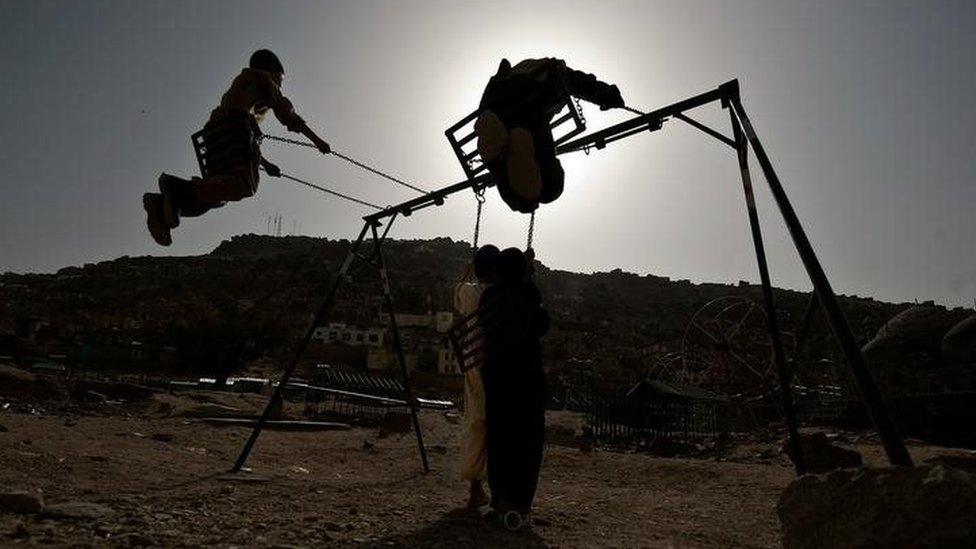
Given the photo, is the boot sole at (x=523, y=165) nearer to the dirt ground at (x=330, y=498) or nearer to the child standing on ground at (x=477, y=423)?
the child standing on ground at (x=477, y=423)

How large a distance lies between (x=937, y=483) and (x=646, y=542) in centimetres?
186

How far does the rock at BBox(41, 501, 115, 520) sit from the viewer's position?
126 inches

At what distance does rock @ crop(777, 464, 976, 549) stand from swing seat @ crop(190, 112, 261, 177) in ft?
14.6

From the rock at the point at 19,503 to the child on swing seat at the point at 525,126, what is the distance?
341 centimetres

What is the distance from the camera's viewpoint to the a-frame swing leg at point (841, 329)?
2797mm

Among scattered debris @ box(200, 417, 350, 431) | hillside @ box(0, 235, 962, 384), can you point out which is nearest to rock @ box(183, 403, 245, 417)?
scattered debris @ box(200, 417, 350, 431)

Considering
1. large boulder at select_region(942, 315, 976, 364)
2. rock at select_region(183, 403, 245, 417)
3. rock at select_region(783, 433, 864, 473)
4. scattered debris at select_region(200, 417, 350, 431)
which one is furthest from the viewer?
large boulder at select_region(942, 315, 976, 364)

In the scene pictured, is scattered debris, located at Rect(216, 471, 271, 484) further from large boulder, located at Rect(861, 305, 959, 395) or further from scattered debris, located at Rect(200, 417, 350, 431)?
large boulder, located at Rect(861, 305, 959, 395)

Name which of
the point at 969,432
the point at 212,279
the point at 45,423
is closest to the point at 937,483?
the point at 45,423

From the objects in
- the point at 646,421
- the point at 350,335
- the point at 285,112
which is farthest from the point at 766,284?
the point at 350,335

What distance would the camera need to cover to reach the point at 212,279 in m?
86.2

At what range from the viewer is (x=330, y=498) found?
14.7 feet

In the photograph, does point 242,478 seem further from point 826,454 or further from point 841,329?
point 826,454

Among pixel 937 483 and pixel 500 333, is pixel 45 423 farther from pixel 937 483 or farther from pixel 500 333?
pixel 937 483
